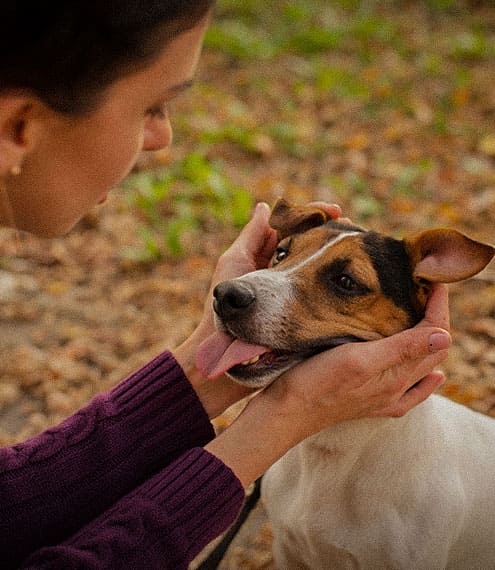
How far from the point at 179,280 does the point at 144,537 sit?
2.68 m

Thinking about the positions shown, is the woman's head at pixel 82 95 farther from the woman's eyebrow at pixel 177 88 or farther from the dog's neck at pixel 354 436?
the dog's neck at pixel 354 436

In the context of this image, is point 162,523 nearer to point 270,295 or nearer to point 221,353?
point 221,353

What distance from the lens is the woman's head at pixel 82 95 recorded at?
1521mm

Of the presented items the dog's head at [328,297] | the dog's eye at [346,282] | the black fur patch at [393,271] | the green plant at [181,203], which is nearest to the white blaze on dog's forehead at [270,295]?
the dog's head at [328,297]

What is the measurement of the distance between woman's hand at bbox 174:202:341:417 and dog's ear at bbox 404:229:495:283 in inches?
16.3

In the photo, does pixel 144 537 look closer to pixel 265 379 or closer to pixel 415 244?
pixel 265 379

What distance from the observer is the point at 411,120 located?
622 cm

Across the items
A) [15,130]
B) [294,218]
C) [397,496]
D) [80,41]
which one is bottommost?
[397,496]

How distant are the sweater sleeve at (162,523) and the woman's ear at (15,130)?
958 mm

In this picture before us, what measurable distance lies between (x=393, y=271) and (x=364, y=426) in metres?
0.48

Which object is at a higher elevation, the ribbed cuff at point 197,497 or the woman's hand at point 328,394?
the woman's hand at point 328,394

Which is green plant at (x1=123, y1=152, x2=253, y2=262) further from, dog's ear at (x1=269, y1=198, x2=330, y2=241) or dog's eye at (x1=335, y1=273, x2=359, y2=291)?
dog's eye at (x1=335, y1=273, x2=359, y2=291)

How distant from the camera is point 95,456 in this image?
2.33 m

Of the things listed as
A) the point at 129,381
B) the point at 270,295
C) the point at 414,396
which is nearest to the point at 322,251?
the point at 270,295
